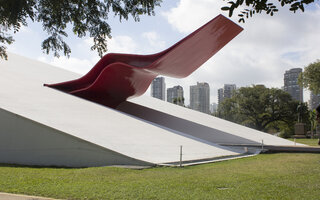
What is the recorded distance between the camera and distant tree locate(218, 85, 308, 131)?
4200 cm

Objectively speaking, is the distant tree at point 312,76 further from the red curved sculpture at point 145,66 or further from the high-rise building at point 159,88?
the high-rise building at point 159,88

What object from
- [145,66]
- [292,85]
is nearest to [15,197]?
[145,66]

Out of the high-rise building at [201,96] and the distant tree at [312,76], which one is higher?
the high-rise building at [201,96]

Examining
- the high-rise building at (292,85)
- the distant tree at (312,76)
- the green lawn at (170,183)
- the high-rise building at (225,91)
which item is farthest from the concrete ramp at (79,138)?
the high-rise building at (225,91)

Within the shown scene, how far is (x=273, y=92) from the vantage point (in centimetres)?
4216

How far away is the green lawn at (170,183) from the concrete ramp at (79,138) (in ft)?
2.65

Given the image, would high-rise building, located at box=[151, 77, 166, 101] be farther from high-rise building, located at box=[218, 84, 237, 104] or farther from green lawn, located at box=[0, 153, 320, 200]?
green lawn, located at box=[0, 153, 320, 200]

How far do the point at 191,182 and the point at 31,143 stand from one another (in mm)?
4785

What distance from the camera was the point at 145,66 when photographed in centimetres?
1312

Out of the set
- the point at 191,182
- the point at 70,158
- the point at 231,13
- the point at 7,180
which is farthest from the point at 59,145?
the point at 231,13

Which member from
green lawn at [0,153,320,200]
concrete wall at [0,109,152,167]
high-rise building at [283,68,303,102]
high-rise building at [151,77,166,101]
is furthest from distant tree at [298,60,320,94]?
high-rise building at [151,77,166,101]

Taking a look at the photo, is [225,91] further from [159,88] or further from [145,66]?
[145,66]

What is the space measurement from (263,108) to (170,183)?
4053 centimetres

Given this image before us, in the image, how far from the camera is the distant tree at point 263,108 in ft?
138
